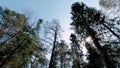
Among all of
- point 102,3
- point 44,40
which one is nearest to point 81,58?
point 44,40

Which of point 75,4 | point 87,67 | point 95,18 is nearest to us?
point 95,18

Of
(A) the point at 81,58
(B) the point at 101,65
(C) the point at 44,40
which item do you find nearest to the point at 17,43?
(C) the point at 44,40

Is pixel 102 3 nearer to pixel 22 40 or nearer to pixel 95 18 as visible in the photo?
pixel 95 18

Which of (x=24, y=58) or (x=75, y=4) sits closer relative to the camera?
(x=24, y=58)

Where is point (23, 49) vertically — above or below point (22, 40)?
below

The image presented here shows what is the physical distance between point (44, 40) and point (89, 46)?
8238mm

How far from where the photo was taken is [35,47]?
74.5ft

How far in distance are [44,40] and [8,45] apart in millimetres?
5076

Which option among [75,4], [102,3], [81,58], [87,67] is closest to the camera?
[102,3]

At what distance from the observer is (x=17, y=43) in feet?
68.7

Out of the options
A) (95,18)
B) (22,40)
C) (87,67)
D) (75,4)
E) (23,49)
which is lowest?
(87,67)

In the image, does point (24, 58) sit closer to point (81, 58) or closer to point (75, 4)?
point (75, 4)

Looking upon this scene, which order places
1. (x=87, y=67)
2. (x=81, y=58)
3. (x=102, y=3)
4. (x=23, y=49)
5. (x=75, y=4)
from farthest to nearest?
(x=81, y=58) → (x=87, y=67) → (x=75, y=4) → (x=23, y=49) → (x=102, y=3)

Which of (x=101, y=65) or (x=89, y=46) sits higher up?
(x=89, y=46)
